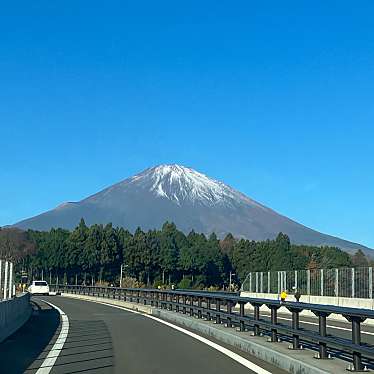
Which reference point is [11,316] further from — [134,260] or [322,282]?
[134,260]

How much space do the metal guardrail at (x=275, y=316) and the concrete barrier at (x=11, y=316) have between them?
246 inches

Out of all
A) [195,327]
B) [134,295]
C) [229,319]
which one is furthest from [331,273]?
[229,319]


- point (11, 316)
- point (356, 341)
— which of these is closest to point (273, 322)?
point (356, 341)

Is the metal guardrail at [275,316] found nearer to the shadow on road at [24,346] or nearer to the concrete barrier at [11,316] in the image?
the shadow on road at [24,346]

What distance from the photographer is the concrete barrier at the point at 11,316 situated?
20.5 metres

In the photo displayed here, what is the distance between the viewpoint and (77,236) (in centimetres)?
14100

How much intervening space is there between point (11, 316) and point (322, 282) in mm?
22710

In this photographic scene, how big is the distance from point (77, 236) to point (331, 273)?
10453cm

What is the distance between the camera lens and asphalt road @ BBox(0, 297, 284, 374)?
1345cm

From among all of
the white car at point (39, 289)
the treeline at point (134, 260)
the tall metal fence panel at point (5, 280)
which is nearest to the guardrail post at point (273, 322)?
the tall metal fence panel at point (5, 280)

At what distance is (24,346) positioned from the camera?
17.9 meters

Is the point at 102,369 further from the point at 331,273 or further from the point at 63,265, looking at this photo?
the point at 63,265

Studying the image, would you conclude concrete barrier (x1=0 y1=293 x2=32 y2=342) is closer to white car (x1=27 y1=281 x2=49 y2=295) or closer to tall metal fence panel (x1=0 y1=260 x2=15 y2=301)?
tall metal fence panel (x1=0 y1=260 x2=15 y2=301)

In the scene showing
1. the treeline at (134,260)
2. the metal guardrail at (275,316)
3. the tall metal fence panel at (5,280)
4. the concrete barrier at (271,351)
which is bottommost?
the concrete barrier at (271,351)
